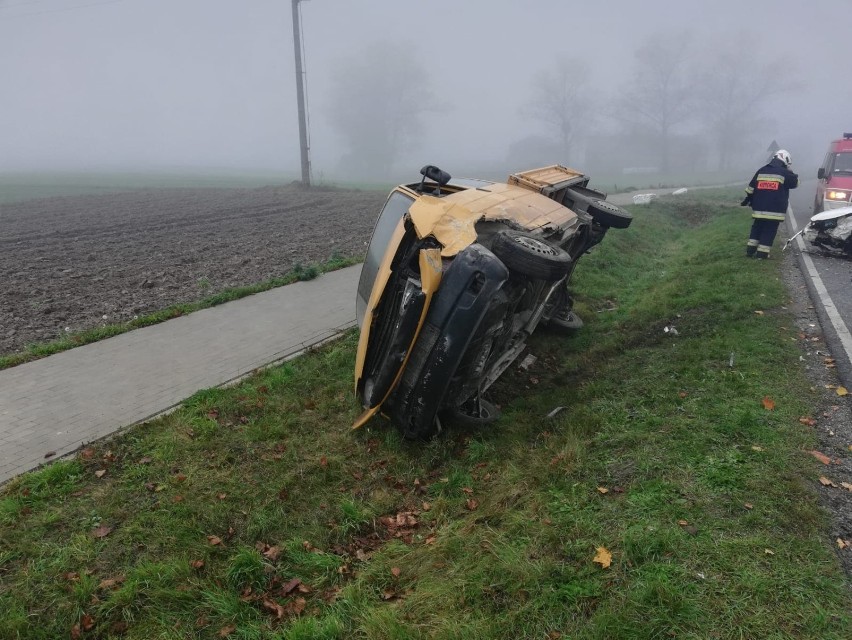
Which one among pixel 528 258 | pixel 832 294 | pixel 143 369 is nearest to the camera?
pixel 528 258

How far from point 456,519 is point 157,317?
5.44 metres

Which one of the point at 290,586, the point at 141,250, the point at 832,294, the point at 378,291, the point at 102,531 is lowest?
the point at 290,586

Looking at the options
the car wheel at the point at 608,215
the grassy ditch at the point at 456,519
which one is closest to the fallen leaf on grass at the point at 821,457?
the grassy ditch at the point at 456,519

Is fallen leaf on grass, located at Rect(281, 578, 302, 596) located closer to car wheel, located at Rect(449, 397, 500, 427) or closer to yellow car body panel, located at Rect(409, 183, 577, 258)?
car wheel, located at Rect(449, 397, 500, 427)

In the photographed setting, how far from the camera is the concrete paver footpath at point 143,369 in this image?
4.59m

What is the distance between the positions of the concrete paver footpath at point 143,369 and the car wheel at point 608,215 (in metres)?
3.39

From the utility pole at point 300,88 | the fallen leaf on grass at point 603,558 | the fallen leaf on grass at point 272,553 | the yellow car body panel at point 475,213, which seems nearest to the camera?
the fallen leaf on grass at point 603,558

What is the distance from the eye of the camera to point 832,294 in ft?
23.4

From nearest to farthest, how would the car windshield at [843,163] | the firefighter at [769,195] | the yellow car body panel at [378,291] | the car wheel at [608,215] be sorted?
the yellow car body panel at [378,291] < the car wheel at [608,215] < the firefighter at [769,195] < the car windshield at [843,163]

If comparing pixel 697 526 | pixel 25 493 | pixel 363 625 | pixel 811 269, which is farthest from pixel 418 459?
pixel 811 269

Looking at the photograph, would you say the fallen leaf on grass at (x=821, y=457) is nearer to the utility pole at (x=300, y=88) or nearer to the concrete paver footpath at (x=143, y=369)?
the concrete paver footpath at (x=143, y=369)

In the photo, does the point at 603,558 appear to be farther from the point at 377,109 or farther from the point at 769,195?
the point at 377,109

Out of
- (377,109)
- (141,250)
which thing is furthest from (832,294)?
(377,109)

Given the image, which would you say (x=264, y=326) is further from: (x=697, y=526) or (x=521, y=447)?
(x=697, y=526)
